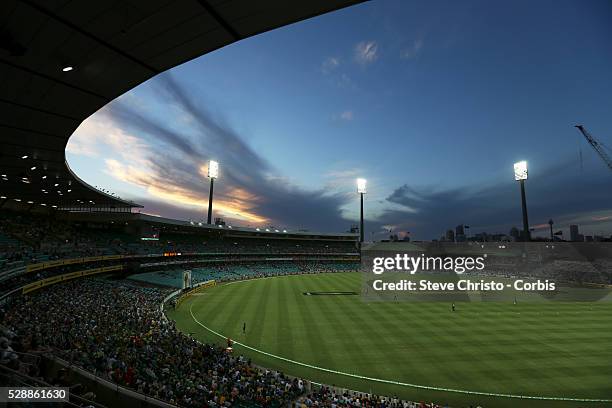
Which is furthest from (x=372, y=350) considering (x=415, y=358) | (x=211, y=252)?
(x=211, y=252)

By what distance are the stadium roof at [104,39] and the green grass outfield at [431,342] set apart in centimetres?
1764

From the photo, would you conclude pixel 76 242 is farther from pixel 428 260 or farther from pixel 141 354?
pixel 428 260

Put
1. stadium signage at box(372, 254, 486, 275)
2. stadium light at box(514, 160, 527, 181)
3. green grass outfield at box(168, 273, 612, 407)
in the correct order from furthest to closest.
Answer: stadium light at box(514, 160, 527, 181) → stadium signage at box(372, 254, 486, 275) → green grass outfield at box(168, 273, 612, 407)

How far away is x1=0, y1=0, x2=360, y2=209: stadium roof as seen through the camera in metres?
4.64

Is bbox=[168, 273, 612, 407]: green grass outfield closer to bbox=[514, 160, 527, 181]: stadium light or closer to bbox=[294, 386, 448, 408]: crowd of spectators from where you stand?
bbox=[294, 386, 448, 408]: crowd of spectators

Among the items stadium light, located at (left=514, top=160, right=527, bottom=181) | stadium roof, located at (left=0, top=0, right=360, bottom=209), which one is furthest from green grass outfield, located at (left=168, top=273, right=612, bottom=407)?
stadium light, located at (left=514, top=160, right=527, bottom=181)

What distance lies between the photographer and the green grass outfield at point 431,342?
17.9 metres

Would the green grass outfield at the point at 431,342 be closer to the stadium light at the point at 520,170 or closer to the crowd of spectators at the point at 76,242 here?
the crowd of spectators at the point at 76,242

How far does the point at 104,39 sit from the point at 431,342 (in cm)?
2675

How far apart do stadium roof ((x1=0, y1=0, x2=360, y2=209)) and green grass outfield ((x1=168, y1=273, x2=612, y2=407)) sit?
17640mm

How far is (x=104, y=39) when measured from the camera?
5492mm

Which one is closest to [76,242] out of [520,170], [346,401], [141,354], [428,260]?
[141,354]

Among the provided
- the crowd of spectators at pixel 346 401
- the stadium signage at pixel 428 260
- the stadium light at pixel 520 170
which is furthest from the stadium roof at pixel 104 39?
the stadium light at pixel 520 170

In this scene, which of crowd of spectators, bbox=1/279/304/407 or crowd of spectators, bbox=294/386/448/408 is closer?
crowd of spectators, bbox=1/279/304/407
